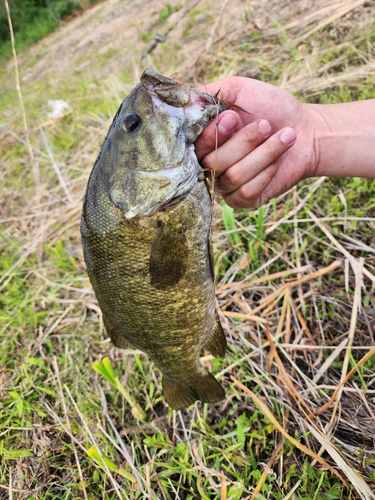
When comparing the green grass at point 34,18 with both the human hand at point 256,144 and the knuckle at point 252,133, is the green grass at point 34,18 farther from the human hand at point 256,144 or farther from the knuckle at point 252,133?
the knuckle at point 252,133

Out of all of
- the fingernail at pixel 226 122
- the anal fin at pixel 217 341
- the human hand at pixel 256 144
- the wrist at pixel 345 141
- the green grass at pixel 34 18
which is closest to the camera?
the fingernail at pixel 226 122

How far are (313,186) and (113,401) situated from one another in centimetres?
196

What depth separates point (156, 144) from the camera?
1375 mm

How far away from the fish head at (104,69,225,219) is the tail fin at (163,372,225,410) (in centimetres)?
88

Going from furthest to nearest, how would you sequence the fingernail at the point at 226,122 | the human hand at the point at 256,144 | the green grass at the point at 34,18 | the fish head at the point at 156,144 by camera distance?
the green grass at the point at 34,18 < the human hand at the point at 256,144 < the fingernail at the point at 226,122 < the fish head at the point at 156,144

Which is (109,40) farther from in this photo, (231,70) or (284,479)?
(284,479)

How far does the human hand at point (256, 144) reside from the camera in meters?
1.60

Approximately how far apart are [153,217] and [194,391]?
91 cm

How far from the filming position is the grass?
6.09ft

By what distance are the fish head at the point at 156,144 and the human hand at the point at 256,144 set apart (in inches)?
4.9

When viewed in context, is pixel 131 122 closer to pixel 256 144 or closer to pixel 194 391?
pixel 256 144

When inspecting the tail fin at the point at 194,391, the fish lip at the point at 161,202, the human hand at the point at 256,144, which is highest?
the fish lip at the point at 161,202

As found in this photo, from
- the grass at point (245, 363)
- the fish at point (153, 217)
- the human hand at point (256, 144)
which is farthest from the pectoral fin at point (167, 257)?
the grass at point (245, 363)

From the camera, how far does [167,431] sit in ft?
7.18
